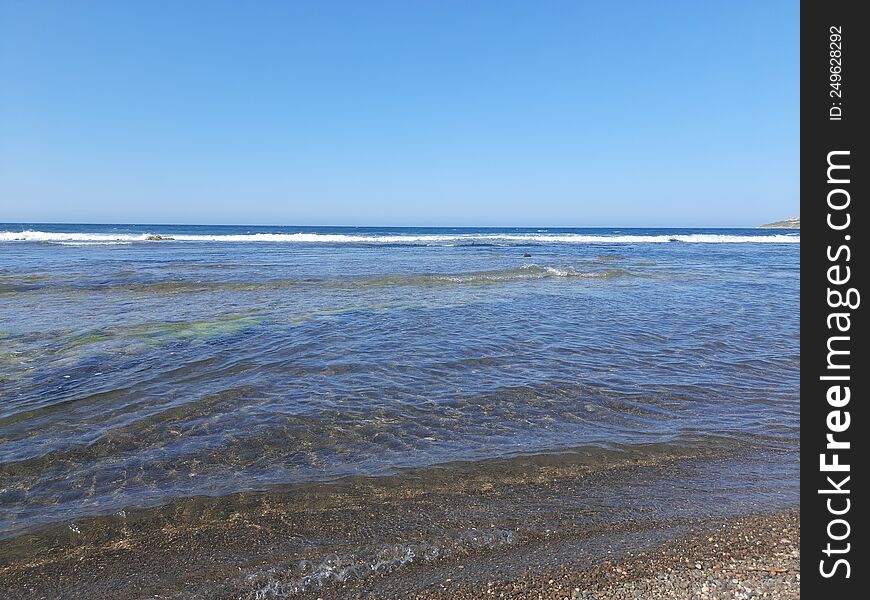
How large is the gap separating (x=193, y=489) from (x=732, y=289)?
59.8ft

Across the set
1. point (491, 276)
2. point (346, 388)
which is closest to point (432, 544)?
point (346, 388)

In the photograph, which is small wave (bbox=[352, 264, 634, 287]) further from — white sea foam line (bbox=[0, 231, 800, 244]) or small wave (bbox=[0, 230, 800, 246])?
white sea foam line (bbox=[0, 231, 800, 244])

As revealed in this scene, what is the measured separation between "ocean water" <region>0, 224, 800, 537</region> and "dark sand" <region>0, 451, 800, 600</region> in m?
0.36

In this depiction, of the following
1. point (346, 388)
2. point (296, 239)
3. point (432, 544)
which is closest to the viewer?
point (432, 544)

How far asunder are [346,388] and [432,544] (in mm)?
3369

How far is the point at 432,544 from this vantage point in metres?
3.01

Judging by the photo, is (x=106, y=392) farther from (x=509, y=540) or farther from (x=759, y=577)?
(x=759, y=577)

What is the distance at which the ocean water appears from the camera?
4.13 metres

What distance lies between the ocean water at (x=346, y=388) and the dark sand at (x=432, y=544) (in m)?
0.36

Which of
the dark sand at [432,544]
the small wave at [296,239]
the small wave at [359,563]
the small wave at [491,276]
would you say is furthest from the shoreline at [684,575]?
the small wave at [296,239]

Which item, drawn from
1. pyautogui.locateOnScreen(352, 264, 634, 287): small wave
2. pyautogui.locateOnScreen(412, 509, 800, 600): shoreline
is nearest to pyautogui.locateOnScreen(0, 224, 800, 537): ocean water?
pyautogui.locateOnScreen(412, 509, 800, 600): shoreline

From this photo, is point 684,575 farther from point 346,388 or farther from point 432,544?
point 346,388

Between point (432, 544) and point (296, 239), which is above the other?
point (296, 239)

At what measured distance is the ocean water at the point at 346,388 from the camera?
413 centimetres
